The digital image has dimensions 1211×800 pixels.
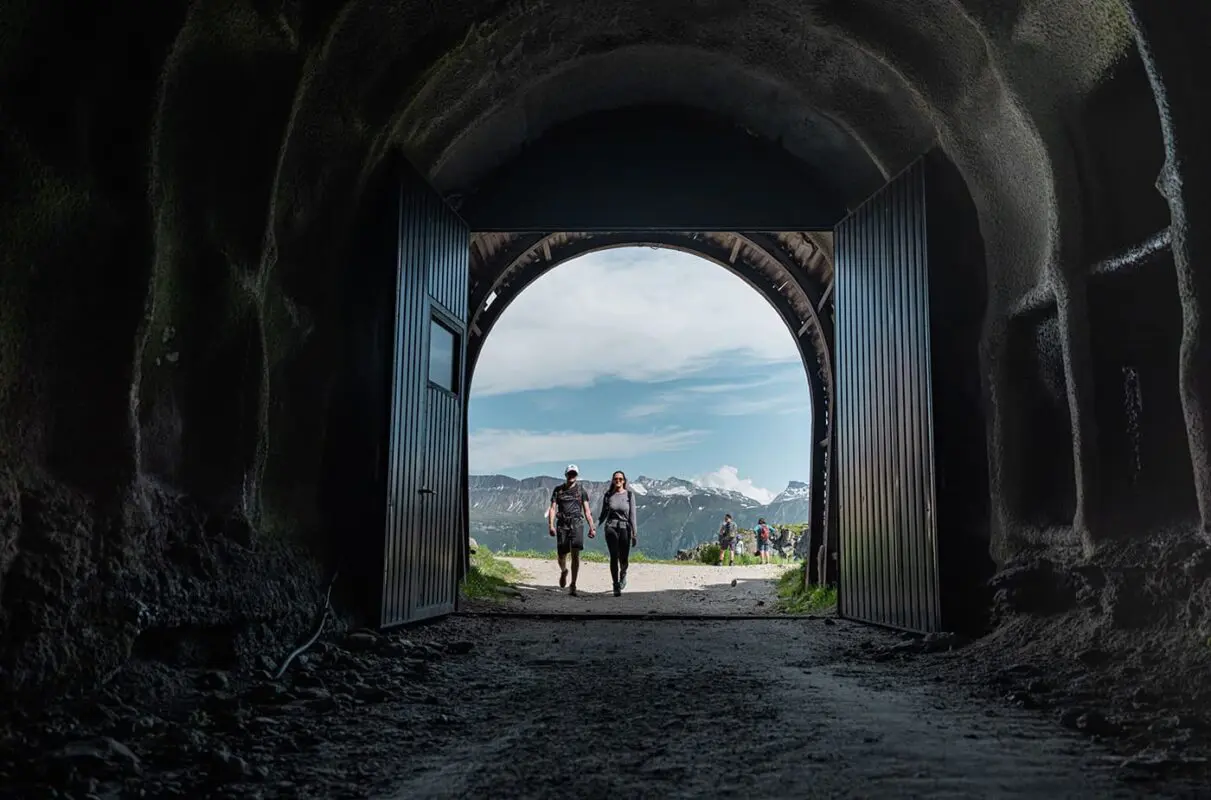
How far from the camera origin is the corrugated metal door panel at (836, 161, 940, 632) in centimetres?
618

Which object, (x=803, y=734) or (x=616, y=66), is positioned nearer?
(x=803, y=734)

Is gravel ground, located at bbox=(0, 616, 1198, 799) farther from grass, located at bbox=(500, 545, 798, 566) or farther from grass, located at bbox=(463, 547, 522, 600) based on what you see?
grass, located at bbox=(500, 545, 798, 566)

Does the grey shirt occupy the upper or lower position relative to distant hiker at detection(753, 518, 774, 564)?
upper

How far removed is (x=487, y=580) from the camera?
1058 cm

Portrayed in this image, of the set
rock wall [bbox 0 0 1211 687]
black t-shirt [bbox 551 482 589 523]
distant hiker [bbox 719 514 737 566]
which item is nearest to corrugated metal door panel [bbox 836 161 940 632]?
rock wall [bbox 0 0 1211 687]

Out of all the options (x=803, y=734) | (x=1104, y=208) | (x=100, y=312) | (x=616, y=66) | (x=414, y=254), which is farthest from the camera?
(x=616, y=66)

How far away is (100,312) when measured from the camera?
385cm

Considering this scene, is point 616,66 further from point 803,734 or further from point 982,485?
point 803,734

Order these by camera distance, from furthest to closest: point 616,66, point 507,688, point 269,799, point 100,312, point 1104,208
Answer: point 616,66 → point 1104,208 → point 507,688 → point 100,312 → point 269,799

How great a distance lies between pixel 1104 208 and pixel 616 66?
4054mm

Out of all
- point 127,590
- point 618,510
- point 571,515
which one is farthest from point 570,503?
point 127,590

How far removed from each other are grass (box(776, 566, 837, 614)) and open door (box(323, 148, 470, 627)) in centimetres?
393

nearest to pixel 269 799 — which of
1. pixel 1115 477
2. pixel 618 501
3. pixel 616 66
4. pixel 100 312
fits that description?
pixel 100 312

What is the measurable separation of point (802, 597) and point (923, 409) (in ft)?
14.7
